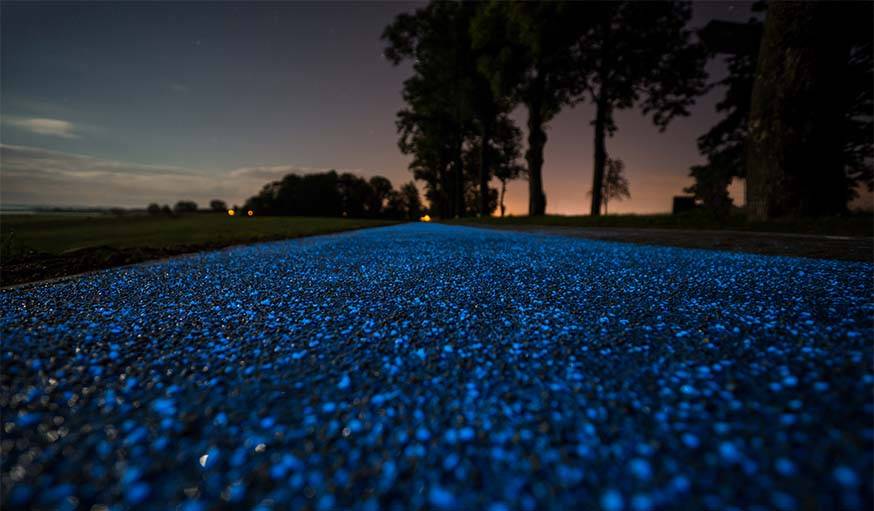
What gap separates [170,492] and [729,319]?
300 centimetres

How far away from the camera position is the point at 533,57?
20.0m

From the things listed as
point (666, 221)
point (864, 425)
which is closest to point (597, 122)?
point (666, 221)

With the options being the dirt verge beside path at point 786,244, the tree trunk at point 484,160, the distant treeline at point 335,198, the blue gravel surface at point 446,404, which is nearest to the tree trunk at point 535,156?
the tree trunk at point 484,160

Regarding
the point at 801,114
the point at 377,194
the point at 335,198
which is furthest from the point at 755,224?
the point at 377,194

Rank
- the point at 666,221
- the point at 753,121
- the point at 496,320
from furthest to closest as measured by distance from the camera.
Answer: the point at 666,221 < the point at 753,121 < the point at 496,320

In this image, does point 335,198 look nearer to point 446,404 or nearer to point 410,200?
point 410,200

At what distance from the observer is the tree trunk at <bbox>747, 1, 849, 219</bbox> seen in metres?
7.58

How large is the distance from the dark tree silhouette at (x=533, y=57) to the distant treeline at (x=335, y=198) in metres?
57.6

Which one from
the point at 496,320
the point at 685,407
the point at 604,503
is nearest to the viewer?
the point at 604,503

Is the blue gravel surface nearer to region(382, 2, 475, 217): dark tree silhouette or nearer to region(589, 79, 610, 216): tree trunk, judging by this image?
region(589, 79, 610, 216): tree trunk

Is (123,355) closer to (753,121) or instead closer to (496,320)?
(496,320)

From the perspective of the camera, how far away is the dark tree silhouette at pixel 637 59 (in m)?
17.2

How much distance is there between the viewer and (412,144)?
38.1 m

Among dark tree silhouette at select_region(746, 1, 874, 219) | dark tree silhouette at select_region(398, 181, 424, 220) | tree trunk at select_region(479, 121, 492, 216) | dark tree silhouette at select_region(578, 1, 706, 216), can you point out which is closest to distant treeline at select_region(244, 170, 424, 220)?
dark tree silhouette at select_region(398, 181, 424, 220)
